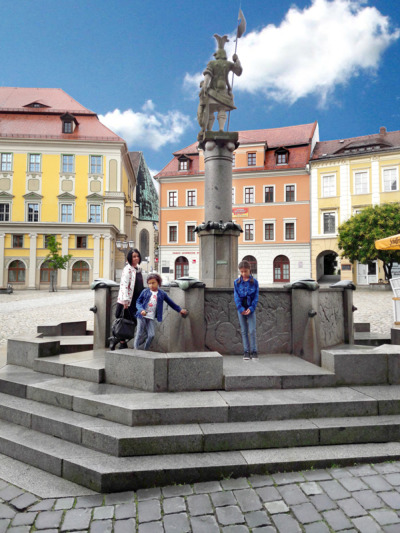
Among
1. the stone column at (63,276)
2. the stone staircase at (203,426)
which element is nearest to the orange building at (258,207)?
the stone column at (63,276)

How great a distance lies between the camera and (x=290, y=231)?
124ft

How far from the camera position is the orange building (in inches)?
1473

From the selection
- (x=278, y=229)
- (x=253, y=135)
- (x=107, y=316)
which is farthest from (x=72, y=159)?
(x=107, y=316)

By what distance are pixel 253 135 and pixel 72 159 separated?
64.0 feet

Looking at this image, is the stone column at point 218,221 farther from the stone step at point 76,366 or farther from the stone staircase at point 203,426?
the stone staircase at point 203,426

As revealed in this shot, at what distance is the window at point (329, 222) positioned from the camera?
119 ft

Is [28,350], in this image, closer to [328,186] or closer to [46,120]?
[328,186]

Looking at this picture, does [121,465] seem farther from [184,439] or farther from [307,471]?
[307,471]

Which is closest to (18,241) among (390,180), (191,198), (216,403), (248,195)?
(191,198)

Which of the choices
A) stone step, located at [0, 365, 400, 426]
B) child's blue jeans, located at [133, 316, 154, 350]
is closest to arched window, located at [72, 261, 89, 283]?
child's blue jeans, located at [133, 316, 154, 350]

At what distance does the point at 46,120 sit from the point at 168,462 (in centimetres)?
4580

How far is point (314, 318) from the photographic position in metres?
5.70

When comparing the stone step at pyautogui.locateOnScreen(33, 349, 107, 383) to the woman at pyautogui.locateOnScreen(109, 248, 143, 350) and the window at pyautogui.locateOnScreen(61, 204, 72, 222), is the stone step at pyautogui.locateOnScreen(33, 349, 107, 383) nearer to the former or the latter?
the woman at pyautogui.locateOnScreen(109, 248, 143, 350)

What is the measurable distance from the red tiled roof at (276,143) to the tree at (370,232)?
34.9ft
